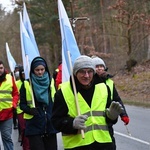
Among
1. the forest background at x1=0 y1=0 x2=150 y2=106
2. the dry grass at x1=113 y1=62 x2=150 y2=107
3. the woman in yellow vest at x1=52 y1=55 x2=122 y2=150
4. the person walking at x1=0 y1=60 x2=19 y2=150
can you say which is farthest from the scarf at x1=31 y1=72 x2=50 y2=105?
the forest background at x1=0 y1=0 x2=150 y2=106

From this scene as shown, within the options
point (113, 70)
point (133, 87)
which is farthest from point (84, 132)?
point (113, 70)

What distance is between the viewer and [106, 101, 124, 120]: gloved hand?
377 centimetres

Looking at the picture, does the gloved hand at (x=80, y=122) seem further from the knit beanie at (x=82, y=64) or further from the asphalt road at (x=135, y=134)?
the asphalt road at (x=135, y=134)

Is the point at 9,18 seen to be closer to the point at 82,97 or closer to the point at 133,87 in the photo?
the point at 133,87

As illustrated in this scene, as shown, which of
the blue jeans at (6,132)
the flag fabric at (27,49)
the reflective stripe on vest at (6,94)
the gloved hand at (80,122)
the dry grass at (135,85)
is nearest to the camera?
the gloved hand at (80,122)

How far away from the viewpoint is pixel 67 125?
149 inches

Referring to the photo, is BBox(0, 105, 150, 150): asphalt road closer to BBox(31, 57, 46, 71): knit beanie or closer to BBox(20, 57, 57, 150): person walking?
BBox(20, 57, 57, 150): person walking

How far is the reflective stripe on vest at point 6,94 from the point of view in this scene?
23.3 feet

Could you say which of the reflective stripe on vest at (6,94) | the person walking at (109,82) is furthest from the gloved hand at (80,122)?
the reflective stripe on vest at (6,94)

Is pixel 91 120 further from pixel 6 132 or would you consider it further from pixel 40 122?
pixel 6 132

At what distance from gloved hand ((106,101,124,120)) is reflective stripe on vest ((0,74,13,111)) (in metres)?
3.53

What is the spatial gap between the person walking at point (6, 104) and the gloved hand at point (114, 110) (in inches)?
136

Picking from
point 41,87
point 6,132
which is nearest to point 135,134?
point 6,132

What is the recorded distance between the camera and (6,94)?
23.5 ft
